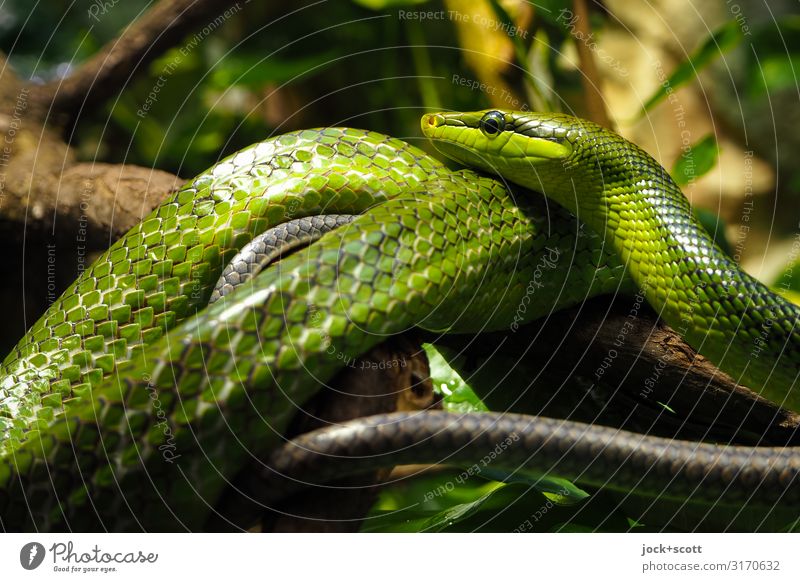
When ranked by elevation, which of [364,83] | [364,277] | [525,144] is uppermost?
[364,83]

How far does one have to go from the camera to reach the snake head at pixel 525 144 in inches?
49.3

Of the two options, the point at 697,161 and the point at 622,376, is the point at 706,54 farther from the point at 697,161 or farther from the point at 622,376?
the point at 622,376

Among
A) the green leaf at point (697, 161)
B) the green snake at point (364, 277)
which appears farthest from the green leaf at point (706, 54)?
the green snake at point (364, 277)

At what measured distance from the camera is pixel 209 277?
123 centimetres

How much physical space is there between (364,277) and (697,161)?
125 cm

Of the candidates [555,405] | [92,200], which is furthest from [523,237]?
[92,200]

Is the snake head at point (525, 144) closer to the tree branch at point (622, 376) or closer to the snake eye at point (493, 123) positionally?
the snake eye at point (493, 123)

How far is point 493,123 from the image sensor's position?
126 cm

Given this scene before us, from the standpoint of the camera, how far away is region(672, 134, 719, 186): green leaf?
178 cm

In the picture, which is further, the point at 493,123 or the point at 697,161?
the point at 697,161
